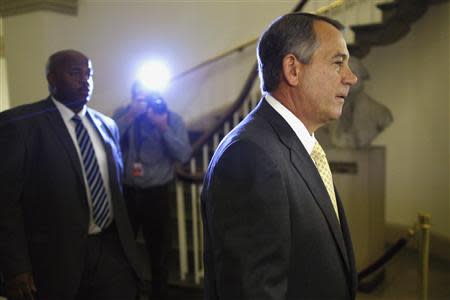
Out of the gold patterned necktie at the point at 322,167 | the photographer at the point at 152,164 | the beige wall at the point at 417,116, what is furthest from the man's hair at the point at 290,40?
the beige wall at the point at 417,116

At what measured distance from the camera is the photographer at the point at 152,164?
2664 millimetres

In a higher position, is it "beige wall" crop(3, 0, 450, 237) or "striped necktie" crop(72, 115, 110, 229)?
"beige wall" crop(3, 0, 450, 237)

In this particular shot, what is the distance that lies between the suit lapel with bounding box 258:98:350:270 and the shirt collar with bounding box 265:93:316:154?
2 cm

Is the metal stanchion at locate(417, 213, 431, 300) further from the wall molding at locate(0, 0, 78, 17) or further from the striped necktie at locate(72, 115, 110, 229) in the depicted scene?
the wall molding at locate(0, 0, 78, 17)

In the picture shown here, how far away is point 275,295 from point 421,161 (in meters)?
3.69

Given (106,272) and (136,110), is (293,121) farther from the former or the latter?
(136,110)

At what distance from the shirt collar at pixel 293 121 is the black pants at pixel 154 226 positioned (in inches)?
69.0

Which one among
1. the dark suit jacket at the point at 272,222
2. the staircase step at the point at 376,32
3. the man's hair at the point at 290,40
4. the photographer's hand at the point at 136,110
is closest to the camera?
the dark suit jacket at the point at 272,222

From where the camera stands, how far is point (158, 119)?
9.01 ft

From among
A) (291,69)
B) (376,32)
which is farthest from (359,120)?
(291,69)

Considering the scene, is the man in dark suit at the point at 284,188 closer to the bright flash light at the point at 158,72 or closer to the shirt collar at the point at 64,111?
the shirt collar at the point at 64,111

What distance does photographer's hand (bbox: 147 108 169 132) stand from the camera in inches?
108

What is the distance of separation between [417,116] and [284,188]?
12.0ft

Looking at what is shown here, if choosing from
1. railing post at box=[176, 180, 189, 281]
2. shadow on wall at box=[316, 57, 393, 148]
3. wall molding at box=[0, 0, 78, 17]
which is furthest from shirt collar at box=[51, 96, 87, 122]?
wall molding at box=[0, 0, 78, 17]
